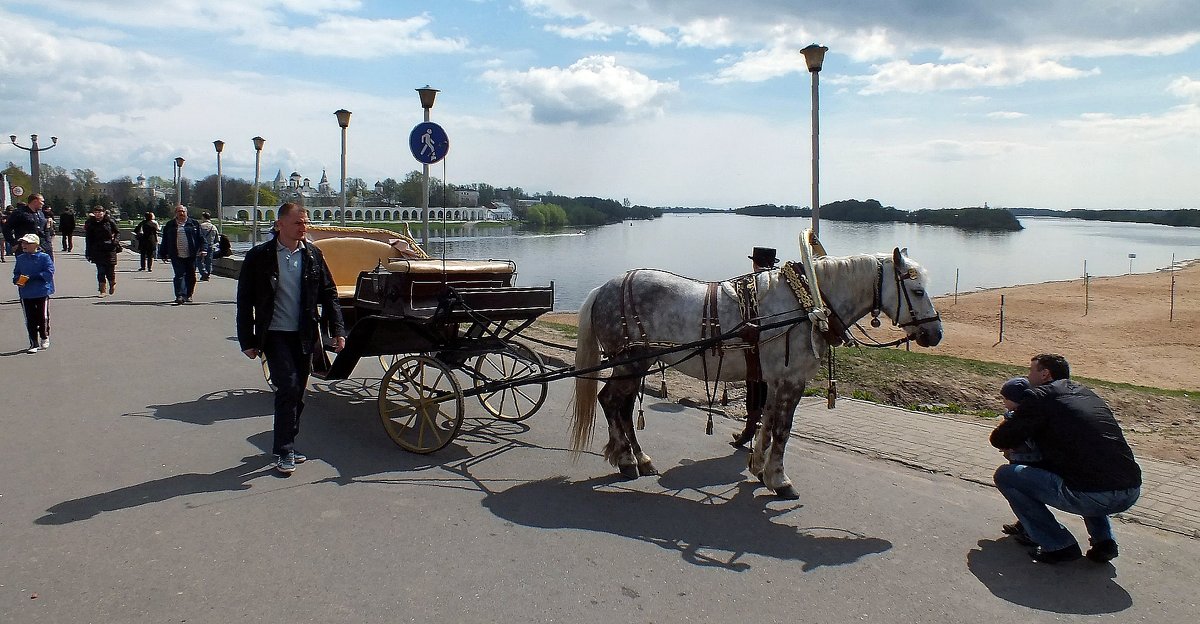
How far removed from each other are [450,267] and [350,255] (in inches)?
104

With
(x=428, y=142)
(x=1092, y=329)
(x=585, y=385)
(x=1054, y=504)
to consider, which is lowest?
(x=1092, y=329)

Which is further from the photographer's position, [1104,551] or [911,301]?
[911,301]

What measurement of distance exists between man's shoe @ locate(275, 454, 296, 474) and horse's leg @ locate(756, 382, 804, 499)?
10.8 ft

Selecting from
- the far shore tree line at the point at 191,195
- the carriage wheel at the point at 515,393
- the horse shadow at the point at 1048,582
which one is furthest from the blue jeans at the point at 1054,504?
the far shore tree line at the point at 191,195

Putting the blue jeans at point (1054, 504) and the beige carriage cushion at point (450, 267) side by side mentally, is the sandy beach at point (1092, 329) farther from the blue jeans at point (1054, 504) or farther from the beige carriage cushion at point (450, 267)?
the beige carriage cushion at point (450, 267)

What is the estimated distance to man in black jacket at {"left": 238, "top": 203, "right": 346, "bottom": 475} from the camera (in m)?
5.66

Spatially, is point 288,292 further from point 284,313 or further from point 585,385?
point 585,385

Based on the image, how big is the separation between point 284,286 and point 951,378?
7740 mm

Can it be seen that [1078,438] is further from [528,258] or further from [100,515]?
[528,258]

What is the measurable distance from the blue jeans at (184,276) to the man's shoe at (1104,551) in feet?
47.9

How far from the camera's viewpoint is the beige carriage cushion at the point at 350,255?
9.12 meters

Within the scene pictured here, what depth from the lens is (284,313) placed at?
5746 mm

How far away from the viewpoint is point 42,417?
6992 mm

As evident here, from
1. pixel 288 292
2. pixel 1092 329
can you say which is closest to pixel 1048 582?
pixel 288 292
